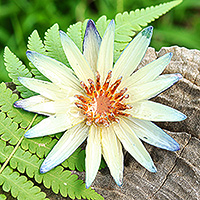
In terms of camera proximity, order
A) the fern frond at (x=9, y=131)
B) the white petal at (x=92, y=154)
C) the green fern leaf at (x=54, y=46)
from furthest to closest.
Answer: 1. the green fern leaf at (x=54, y=46)
2. the fern frond at (x=9, y=131)
3. the white petal at (x=92, y=154)

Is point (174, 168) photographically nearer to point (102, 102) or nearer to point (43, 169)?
point (102, 102)

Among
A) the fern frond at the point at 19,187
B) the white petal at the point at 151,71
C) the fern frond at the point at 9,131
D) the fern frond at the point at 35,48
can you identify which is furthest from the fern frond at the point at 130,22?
the fern frond at the point at 19,187

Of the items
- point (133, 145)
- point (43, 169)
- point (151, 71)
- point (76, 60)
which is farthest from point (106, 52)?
point (43, 169)

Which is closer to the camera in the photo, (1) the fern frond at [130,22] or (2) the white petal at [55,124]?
(2) the white petal at [55,124]

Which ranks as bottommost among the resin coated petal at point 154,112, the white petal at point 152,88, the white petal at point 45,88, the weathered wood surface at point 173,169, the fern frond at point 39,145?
the weathered wood surface at point 173,169

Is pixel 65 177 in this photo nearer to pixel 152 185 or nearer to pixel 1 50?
pixel 152 185

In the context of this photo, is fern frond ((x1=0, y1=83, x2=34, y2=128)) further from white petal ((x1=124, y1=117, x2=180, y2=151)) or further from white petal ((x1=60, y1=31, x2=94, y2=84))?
white petal ((x1=124, y1=117, x2=180, y2=151))

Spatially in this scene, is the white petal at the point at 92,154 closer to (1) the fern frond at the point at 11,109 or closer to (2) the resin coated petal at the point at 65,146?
(2) the resin coated petal at the point at 65,146

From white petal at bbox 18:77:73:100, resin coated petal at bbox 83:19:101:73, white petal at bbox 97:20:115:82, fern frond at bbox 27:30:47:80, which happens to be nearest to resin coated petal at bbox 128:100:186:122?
white petal at bbox 97:20:115:82
